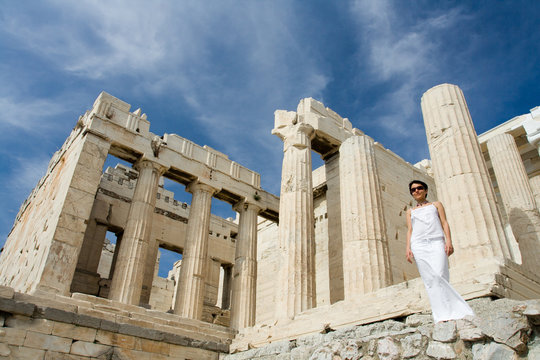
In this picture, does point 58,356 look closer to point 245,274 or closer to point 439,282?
point 245,274

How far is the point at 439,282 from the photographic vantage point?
5559 millimetres

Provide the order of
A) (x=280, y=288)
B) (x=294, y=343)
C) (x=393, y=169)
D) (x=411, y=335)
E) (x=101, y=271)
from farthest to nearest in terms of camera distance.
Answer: (x=101, y=271), (x=393, y=169), (x=280, y=288), (x=294, y=343), (x=411, y=335)

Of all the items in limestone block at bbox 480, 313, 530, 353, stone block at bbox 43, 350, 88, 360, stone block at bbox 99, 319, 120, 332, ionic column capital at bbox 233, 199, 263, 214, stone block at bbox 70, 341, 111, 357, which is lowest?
limestone block at bbox 480, 313, 530, 353

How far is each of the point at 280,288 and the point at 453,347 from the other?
23.4 feet

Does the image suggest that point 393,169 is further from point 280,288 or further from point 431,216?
point 431,216

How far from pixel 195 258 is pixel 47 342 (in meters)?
6.89

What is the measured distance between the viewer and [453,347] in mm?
5617

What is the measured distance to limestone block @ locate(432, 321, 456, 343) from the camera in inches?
222

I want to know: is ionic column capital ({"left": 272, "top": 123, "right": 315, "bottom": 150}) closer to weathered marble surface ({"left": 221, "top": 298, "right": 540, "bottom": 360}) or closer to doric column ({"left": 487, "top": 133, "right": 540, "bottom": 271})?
doric column ({"left": 487, "top": 133, "right": 540, "bottom": 271})

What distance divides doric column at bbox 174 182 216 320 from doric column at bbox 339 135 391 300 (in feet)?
20.8

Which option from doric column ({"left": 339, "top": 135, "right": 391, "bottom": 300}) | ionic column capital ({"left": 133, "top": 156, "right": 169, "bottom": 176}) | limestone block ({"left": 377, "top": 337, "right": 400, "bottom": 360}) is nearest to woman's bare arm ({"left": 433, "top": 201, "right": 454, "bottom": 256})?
limestone block ({"left": 377, "top": 337, "right": 400, "bottom": 360})

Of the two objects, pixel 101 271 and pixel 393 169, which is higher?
pixel 393 169

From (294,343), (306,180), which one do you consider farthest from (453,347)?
(306,180)

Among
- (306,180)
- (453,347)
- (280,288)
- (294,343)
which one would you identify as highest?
(306,180)
